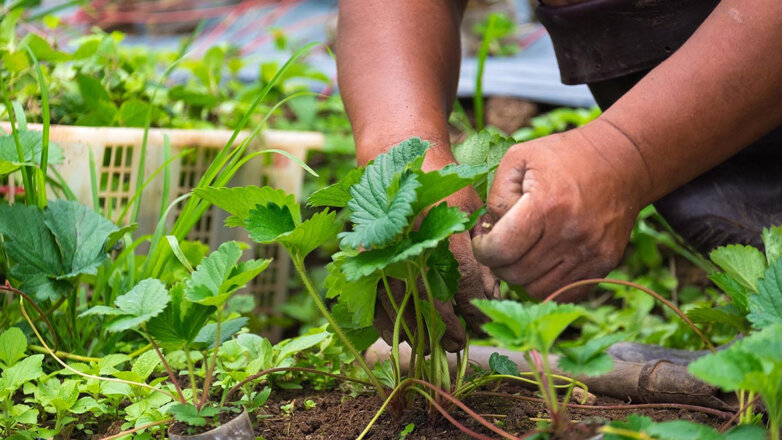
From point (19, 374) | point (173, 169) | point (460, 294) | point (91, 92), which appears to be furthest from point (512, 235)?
point (91, 92)

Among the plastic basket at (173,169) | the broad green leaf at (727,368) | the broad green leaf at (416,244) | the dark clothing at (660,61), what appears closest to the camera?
the broad green leaf at (727,368)

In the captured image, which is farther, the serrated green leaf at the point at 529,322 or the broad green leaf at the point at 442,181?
the broad green leaf at the point at 442,181

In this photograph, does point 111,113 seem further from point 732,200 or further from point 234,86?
point 732,200

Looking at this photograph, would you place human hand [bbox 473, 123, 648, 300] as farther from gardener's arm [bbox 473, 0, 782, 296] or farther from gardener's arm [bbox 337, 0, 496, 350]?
gardener's arm [bbox 337, 0, 496, 350]

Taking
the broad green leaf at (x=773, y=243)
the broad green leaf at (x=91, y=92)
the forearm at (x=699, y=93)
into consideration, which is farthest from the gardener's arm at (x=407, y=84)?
the broad green leaf at (x=91, y=92)

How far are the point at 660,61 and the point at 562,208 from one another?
602 millimetres

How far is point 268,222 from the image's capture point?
88cm

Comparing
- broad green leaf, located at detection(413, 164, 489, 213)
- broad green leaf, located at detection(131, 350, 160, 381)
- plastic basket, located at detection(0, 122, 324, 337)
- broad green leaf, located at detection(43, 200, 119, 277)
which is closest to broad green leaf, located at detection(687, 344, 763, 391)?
broad green leaf, located at detection(413, 164, 489, 213)

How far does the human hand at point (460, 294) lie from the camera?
972 millimetres

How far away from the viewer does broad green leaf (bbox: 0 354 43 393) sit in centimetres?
95

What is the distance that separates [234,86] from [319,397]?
1.56 m

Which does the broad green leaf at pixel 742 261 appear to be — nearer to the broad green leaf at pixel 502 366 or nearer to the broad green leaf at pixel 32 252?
the broad green leaf at pixel 502 366

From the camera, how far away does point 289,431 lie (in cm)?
100

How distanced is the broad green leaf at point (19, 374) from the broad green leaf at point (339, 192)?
0.39 metres
